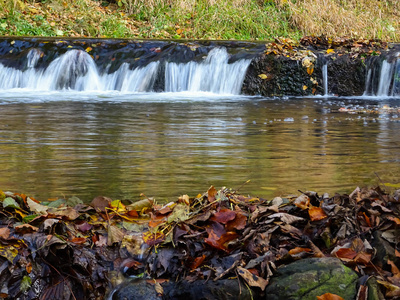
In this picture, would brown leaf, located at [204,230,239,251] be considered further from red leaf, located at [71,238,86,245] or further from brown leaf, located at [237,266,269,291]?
red leaf, located at [71,238,86,245]

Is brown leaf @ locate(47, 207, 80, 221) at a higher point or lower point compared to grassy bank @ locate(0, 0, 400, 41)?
lower

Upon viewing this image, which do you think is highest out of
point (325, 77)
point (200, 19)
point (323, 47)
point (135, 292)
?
point (200, 19)

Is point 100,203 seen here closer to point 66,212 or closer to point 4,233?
point 66,212

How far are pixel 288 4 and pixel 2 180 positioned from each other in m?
18.1

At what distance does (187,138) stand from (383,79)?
26.6 ft

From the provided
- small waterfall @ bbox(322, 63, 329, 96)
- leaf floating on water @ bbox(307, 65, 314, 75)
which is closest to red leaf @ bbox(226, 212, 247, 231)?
leaf floating on water @ bbox(307, 65, 314, 75)

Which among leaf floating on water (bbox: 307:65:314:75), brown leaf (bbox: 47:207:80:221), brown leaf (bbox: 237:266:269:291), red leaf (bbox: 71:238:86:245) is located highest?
leaf floating on water (bbox: 307:65:314:75)

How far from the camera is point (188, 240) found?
3088 mm

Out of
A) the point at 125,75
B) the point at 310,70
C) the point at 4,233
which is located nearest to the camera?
the point at 4,233

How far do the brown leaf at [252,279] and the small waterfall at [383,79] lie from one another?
449 inches

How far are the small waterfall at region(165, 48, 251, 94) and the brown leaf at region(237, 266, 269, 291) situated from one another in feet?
35.4

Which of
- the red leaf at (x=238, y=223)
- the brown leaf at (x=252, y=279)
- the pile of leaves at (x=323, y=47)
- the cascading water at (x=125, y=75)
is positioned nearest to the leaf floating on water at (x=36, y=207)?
the red leaf at (x=238, y=223)

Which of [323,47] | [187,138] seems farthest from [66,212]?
[323,47]

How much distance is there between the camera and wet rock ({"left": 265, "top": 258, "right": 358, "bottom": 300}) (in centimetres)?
268
